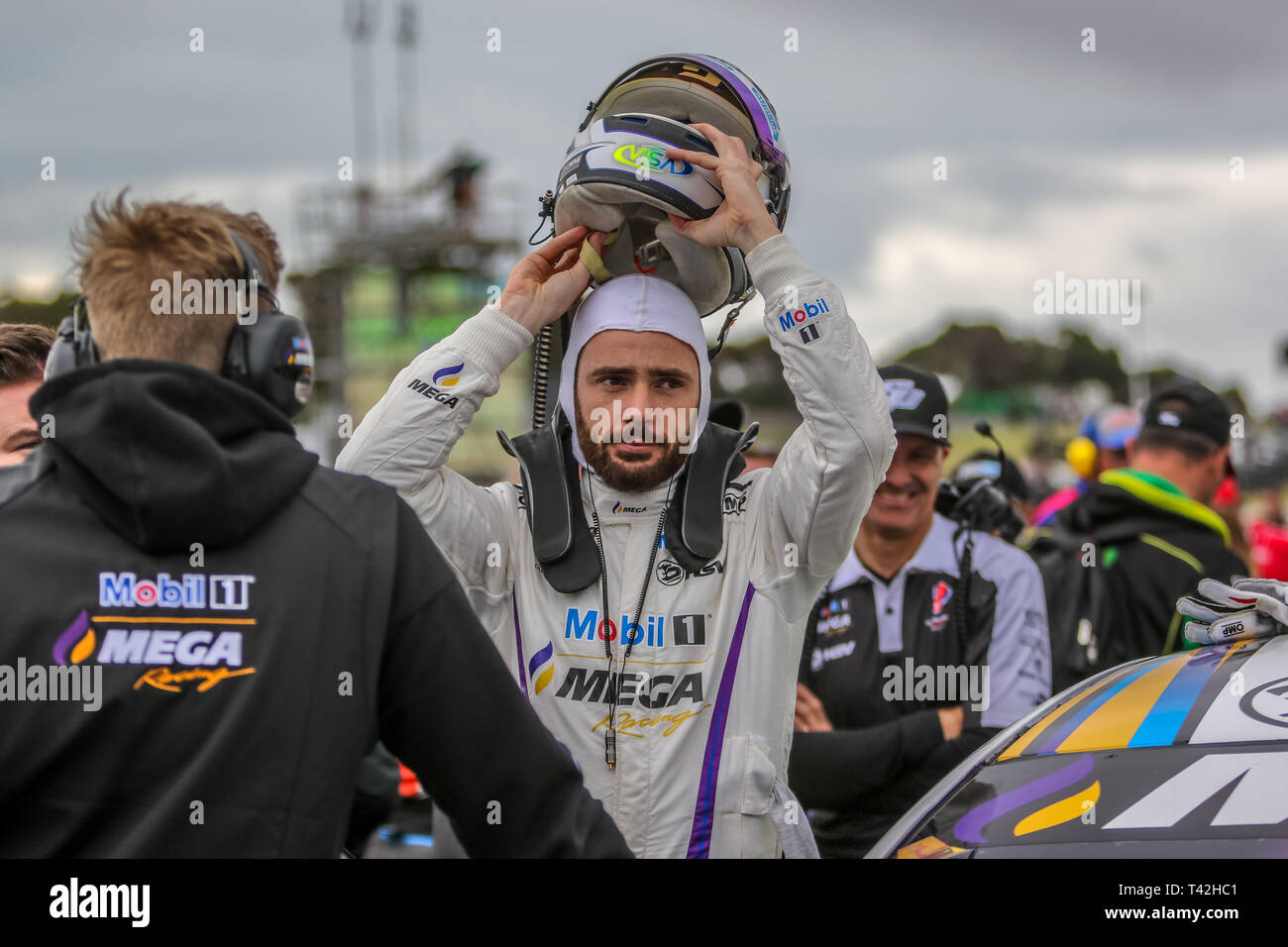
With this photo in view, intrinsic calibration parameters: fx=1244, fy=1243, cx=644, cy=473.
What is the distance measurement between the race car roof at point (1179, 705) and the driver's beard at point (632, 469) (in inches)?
35.9

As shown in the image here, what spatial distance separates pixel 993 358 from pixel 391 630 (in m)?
69.2

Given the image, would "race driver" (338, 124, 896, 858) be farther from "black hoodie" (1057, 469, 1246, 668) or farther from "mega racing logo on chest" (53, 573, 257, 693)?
"black hoodie" (1057, 469, 1246, 668)

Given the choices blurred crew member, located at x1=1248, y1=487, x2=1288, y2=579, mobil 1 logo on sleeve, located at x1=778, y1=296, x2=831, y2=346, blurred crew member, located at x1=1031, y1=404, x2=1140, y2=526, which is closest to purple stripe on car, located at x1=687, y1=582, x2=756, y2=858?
mobil 1 logo on sleeve, located at x1=778, y1=296, x2=831, y2=346

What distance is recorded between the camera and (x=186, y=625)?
5.08 ft

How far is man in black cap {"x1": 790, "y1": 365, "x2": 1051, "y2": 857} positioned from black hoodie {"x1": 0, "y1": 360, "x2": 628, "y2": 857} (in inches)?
85.9

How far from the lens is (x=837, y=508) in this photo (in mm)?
2572

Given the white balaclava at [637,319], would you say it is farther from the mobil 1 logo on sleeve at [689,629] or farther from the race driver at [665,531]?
the mobil 1 logo on sleeve at [689,629]

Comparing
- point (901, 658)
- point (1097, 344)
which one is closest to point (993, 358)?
point (1097, 344)

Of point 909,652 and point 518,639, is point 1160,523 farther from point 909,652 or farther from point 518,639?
point 518,639

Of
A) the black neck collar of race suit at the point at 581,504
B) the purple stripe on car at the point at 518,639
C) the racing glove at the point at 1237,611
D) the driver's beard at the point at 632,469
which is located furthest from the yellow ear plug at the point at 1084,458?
the purple stripe on car at the point at 518,639

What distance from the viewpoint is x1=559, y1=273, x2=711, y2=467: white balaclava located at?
2.79m

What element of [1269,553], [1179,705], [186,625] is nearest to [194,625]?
[186,625]

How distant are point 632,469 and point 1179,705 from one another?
3.85ft
